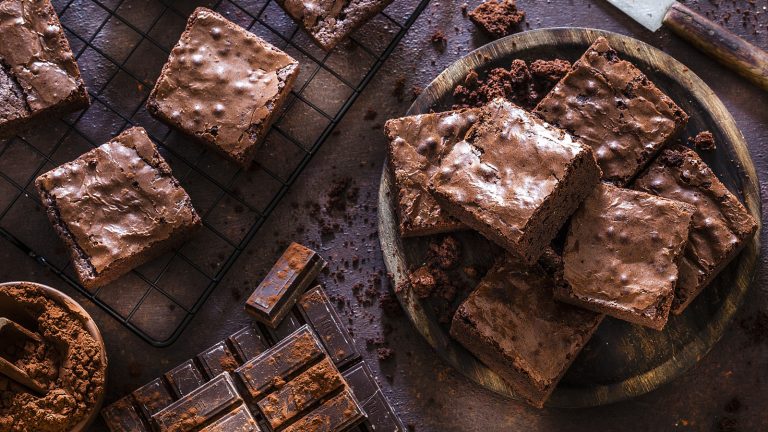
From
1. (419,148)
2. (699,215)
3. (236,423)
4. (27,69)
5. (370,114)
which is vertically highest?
(699,215)

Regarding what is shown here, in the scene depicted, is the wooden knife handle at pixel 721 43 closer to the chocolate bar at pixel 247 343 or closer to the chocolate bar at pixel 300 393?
the chocolate bar at pixel 300 393

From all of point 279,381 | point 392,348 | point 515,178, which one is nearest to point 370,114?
point 515,178

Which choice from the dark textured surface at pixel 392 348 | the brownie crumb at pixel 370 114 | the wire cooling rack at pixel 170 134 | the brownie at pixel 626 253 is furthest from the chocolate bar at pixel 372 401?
the brownie crumb at pixel 370 114

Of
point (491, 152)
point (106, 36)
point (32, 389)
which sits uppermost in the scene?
point (491, 152)

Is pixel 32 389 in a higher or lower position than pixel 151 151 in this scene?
lower

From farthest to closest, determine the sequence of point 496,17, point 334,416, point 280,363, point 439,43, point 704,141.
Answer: point 439,43 → point 496,17 → point 704,141 → point 280,363 → point 334,416

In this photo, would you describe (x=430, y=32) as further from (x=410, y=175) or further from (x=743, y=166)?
(x=743, y=166)

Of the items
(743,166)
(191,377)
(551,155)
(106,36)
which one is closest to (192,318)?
(191,377)

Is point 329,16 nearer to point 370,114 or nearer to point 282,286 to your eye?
point 370,114
